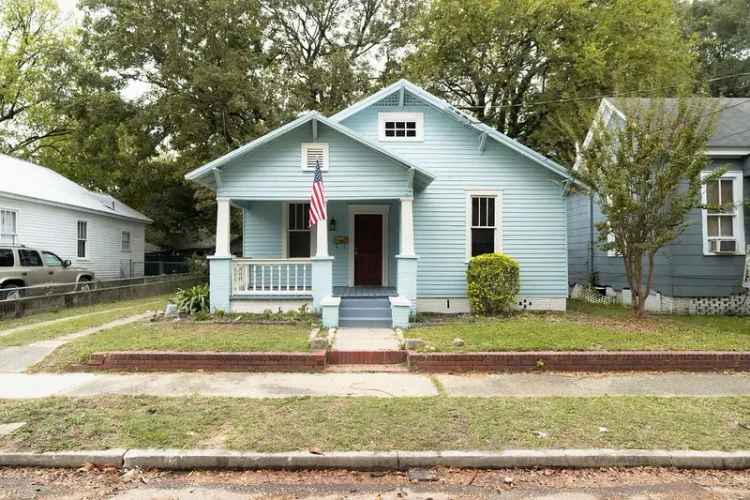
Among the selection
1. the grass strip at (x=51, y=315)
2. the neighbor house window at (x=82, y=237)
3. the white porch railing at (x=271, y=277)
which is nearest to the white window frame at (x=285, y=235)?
the white porch railing at (x=271, y=277)

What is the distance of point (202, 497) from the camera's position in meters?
3.57

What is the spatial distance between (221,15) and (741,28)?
98.9 feet

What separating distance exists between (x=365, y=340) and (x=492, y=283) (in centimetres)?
410

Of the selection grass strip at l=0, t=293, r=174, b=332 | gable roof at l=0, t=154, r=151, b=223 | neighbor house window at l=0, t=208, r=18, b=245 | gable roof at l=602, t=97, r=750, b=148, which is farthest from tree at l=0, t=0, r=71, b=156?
gable roof at l=602, t=97, r=750, b=148

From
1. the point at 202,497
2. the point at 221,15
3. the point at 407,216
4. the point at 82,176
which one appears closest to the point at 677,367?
the point at 407,216

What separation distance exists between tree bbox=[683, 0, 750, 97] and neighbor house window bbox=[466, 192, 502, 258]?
23252mm

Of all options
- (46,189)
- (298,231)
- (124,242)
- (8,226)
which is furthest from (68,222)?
(298,231)

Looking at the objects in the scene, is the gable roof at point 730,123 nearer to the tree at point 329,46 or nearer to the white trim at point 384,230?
the white trim at point 384,230

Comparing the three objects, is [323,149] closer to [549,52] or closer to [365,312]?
[365,312]

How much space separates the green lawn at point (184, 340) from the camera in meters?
7.22

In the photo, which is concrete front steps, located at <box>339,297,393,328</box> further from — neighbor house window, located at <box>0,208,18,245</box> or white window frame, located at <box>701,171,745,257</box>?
neighbor house window, located at <box>0,208,18,245</box>

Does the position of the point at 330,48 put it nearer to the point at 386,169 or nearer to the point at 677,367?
the point at 386,169

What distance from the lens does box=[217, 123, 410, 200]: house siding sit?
10.7 meters

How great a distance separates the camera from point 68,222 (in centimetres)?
1894
